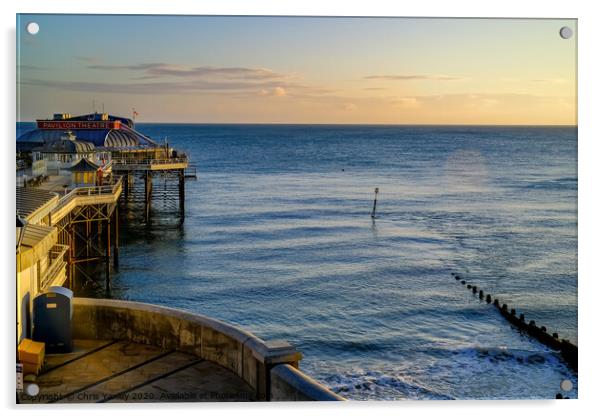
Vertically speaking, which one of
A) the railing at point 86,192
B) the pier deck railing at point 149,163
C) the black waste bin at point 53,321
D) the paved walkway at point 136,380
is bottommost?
the paved walkway at point 136,380

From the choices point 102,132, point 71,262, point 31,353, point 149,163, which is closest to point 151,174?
point 149,163

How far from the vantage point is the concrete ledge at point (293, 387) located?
11.0 metres

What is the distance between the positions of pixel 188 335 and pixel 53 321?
203 centimetres

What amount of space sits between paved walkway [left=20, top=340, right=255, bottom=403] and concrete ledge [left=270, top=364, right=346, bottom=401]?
573mm

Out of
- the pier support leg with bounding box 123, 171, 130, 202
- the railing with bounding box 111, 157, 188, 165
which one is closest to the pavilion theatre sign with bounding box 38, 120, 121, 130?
the railing with bounding box 111, 157, 188, 165

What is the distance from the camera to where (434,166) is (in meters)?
69.2

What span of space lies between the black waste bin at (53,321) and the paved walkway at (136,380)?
178 millimetres

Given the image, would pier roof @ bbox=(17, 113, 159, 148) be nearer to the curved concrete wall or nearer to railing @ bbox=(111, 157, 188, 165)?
railing @ bbox=(111, 157, 188, 165)

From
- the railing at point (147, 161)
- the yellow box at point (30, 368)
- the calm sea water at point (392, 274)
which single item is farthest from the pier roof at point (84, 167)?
the yellow box at point (30, 368)

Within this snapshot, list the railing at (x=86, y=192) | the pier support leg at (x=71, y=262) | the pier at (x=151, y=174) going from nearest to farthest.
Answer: the railing at (x=86, y=192), the pier support leg at (x=71, y=262), the pier at (x=151, y=174)

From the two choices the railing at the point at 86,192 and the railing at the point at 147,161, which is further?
the railing at the point at 147,161

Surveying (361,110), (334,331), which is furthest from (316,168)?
(361,110)

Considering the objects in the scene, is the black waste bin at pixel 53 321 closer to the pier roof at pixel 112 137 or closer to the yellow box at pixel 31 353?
the yellow box at pixel 31 353

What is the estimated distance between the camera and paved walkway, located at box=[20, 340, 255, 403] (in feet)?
39.2
